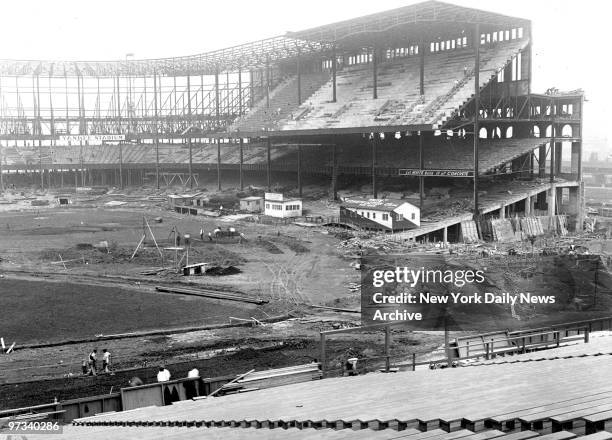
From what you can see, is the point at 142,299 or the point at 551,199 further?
the point at 551,199

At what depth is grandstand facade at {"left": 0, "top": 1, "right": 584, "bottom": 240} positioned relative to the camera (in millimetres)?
64125

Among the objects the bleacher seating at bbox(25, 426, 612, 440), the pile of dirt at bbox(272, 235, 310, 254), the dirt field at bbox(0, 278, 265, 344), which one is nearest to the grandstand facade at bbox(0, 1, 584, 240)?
the pile of dirt at bbox(272, 235, 310, 254)

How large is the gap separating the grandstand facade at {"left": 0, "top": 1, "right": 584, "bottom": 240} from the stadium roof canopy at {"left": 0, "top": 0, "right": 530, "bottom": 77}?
21 cm

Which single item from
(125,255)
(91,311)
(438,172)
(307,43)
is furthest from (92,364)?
(307,43)

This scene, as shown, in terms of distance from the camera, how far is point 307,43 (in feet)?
271

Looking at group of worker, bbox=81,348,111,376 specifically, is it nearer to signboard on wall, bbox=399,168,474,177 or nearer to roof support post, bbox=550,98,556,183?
signboard on wall, bbox=399,168,474,177

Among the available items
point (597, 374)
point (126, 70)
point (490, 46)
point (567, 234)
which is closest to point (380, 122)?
point (490, 46)

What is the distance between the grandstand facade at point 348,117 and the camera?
64125 millimetres

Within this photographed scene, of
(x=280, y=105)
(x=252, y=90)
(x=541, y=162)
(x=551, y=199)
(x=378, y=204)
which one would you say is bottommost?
(x=551, y=199)

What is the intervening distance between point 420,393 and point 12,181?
10203cm

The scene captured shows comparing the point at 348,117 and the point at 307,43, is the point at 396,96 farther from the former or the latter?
the point at 307,43

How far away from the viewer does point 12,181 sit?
339 ft

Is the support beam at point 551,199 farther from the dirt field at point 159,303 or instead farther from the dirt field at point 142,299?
the dirt field at point 142,299

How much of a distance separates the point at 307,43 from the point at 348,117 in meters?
14.6
